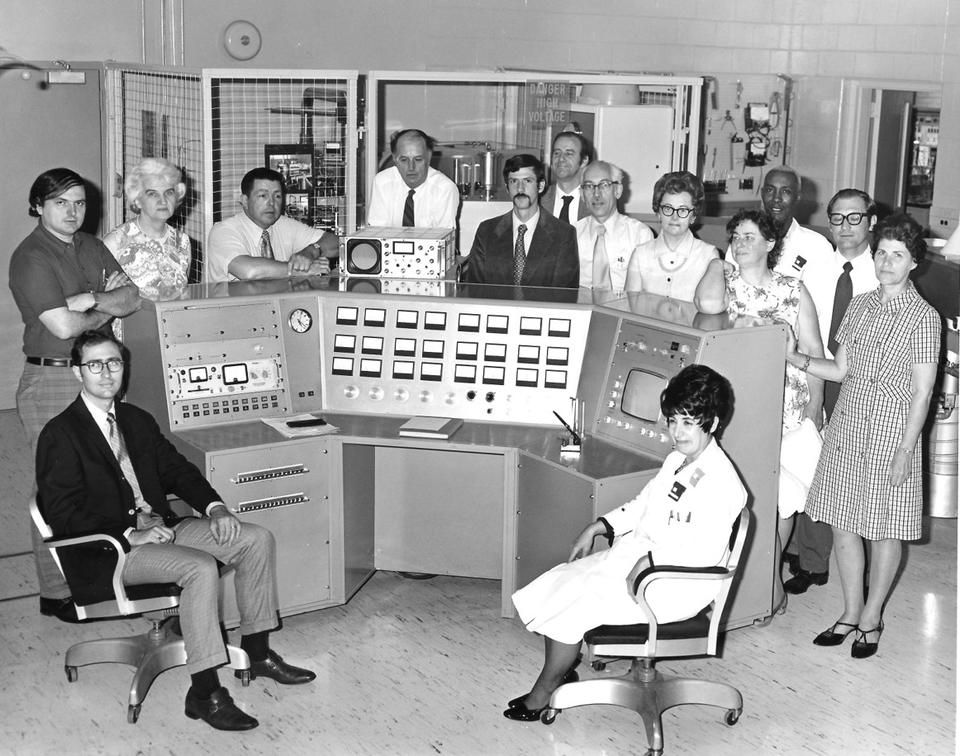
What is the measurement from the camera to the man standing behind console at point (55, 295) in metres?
4.53

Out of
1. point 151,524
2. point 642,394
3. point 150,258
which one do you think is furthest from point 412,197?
point 151,524

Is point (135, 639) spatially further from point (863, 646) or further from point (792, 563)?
point (792, 563)

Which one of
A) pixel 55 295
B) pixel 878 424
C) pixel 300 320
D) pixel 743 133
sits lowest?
pixel 878 424

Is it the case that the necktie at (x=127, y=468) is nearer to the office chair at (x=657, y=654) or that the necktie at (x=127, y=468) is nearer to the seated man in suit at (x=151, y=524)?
the seated man in suit at (x=151, y=524)

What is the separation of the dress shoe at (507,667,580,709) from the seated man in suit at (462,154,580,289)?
189 cm

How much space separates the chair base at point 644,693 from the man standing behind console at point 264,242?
7.25ft

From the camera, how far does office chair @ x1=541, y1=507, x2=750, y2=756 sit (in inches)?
147

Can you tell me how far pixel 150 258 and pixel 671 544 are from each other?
2541 millimetres

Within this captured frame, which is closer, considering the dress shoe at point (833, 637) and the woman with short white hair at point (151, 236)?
the dress shoe at point (833, 637)

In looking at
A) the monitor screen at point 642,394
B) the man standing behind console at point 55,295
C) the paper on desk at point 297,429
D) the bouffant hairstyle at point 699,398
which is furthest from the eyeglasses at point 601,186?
the man standing behind console at point 55,295

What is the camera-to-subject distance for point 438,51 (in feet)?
30.0

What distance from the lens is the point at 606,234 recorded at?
576 centimetres

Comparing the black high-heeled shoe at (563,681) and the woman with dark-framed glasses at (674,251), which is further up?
the woman with dark-framed glasses at (674,251)

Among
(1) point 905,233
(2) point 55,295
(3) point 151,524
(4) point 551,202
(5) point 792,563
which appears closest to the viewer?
(3) point 151,524
